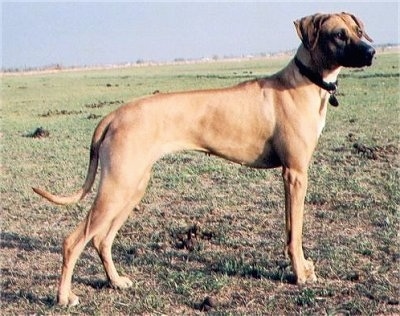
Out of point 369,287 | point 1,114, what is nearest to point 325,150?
point 369,287

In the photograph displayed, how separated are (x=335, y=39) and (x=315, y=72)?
34cm

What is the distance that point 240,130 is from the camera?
542cm

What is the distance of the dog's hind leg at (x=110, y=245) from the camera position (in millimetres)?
5277

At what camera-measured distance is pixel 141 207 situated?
7.91 metres

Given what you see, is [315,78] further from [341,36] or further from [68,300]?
[68,300]

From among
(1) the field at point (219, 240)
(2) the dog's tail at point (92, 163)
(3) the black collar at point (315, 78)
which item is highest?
(3) the black collar at point (315, 78)

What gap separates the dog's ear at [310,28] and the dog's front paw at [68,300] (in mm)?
2921

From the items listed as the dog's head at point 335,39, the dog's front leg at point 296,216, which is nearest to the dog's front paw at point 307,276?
the dog's front leg at point 296,216

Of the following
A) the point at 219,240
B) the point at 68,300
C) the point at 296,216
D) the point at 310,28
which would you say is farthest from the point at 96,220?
the point at 310,28

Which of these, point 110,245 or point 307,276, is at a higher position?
point 110,245

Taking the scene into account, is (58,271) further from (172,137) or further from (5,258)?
(172,137)

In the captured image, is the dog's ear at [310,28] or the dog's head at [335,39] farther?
the dog's ear at [310,28]

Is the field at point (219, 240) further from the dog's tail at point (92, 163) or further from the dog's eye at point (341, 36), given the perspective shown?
the dog's eye at point (341, 36)

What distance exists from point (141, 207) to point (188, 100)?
2.99m
